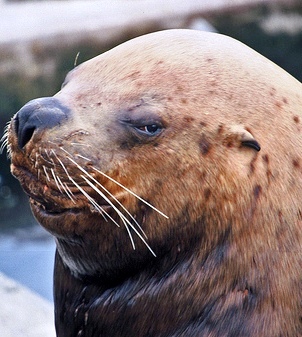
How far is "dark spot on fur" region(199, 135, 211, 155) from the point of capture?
3.37 meters

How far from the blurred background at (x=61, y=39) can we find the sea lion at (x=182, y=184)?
15.6 ft

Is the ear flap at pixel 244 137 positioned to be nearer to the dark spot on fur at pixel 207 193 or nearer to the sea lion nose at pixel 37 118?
the dark spot on fur at pixel 207 193

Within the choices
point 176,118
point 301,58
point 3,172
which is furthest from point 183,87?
point 301,58

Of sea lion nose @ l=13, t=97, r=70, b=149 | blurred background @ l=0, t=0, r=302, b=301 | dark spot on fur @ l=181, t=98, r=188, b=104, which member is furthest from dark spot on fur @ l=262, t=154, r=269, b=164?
blurred background @ l=0, t=0, r=302, b=301

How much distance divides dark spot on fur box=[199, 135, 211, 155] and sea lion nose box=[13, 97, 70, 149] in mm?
486

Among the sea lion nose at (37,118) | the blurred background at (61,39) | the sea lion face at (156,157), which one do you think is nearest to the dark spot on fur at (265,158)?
the sea lion face at (156,157)

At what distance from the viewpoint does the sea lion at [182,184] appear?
11.0ft

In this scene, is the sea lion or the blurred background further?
the blurred background

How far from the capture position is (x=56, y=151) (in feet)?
10.8

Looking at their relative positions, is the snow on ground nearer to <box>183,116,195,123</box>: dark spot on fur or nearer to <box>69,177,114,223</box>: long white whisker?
<box>69,177,114,223</box>: long white whisker

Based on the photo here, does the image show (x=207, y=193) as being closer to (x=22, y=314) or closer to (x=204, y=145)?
(x=204, y=145)

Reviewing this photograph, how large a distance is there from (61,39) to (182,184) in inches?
305

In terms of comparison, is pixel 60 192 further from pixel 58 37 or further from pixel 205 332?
pixel 58 37

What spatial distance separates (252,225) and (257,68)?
592 millimetres
